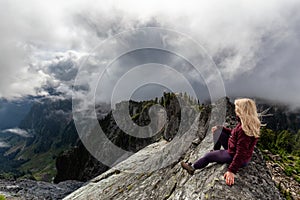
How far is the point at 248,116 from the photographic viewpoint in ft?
40.0

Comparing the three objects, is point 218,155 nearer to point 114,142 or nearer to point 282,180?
point 282,180

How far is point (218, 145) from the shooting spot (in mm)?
14312

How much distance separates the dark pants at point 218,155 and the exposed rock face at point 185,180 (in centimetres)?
36

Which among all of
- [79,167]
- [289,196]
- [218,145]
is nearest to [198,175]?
[218,145]

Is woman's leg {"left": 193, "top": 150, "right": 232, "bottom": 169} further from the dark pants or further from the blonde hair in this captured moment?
the blonde hair

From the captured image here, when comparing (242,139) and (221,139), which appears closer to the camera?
(242,139)

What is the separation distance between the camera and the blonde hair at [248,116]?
474 inches

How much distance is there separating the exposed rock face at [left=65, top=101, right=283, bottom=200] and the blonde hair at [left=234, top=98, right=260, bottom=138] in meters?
2.21

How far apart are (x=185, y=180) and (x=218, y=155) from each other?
2642 mm

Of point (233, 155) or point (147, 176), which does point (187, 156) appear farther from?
point (233, 155)

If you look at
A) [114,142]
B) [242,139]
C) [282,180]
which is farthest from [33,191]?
[242,139]

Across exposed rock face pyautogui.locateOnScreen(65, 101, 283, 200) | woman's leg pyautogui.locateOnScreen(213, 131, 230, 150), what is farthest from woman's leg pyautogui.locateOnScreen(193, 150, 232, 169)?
woman's leg pyautogui.locateOnScreen(213, 131, 230, 150)

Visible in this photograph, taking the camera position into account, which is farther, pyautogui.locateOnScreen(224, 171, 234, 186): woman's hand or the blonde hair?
pyautogui.locateOnScreen(224, 171, 234, 186): woman's hand

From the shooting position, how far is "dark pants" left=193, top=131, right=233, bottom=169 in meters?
13.1
